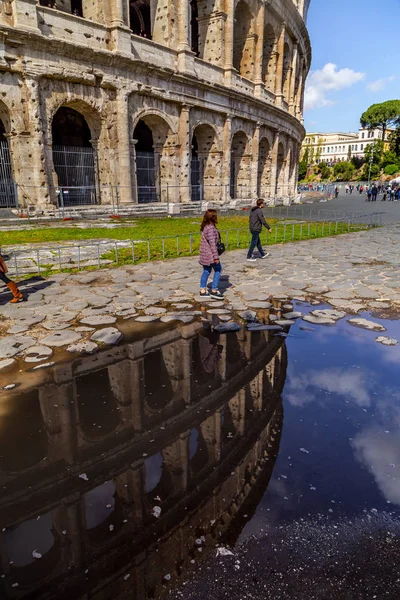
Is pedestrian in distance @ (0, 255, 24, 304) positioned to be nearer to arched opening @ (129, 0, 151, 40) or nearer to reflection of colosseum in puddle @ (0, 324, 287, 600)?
reflection of colosseum in puddle @ (0, 324, 287, 600)

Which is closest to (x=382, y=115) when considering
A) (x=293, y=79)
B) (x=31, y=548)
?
(x=293, y=79)

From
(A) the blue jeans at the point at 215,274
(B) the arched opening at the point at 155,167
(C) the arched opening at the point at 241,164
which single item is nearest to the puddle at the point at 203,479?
(A) the blue jeans at the point at 215,274

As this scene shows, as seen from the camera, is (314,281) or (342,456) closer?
(342,456)

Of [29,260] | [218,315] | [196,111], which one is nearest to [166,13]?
[196,111]

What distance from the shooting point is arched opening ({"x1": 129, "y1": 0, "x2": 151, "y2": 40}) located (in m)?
23.9

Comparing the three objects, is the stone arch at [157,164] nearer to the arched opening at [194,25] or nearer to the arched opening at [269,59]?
the arched opening at [194,25]

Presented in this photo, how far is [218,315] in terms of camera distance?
5500 mm

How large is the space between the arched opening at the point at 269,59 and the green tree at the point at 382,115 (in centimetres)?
6199

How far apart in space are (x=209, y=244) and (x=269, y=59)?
2712cm

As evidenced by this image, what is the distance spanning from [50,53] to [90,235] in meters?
7.80

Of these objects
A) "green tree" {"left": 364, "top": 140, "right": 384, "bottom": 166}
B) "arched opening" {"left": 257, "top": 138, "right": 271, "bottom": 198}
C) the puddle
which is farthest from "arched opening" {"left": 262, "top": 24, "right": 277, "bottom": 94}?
"green tree" {"left": 364, "top": 140, "right": 384, "bottom": 166}

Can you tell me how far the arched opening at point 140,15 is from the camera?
2391cm

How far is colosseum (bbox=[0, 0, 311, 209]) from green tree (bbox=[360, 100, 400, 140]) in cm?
6108

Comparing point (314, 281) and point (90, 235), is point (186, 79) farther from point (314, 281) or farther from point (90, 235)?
point (314, 281)
